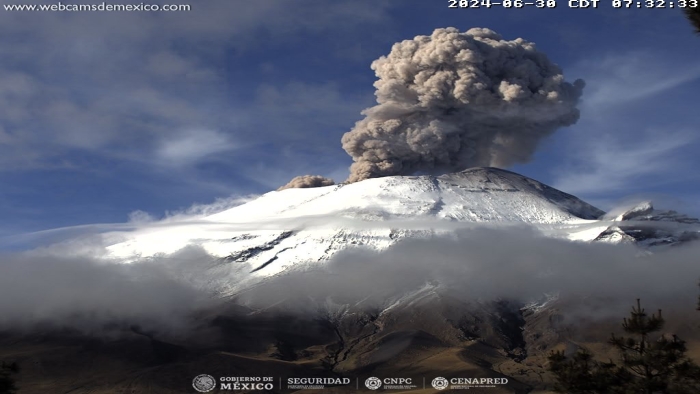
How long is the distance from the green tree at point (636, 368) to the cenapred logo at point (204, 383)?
4740 inches

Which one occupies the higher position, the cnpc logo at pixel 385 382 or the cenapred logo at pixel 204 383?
the cenapred logo at pixel 204 383

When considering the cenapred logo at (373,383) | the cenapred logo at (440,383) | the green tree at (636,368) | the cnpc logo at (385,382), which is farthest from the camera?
the cenapred logo at (373,383)

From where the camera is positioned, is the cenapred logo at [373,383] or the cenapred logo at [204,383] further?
the cenapred logo at [373,383]

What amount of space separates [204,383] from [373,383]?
27.0 meters

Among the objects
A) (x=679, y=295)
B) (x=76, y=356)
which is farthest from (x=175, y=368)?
(x=679, y=295)

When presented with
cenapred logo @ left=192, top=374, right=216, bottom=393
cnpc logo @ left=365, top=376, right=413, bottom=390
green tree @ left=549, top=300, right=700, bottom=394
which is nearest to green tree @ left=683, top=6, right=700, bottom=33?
green tree @ left=549, top=300, right=700, bottom=394

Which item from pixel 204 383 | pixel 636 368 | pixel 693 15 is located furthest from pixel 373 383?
pixel 693 15

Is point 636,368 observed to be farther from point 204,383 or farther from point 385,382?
point 204,383

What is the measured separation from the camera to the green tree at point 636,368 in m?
25.6

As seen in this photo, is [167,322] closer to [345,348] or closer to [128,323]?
[128,323]

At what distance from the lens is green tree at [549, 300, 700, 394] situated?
25594 millimetres

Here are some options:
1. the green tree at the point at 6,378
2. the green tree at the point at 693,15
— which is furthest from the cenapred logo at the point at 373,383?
the green tree at the point at 693,15

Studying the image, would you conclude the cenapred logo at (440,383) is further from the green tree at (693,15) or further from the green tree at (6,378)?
the green tree at (693,15)

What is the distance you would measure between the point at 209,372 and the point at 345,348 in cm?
3219
